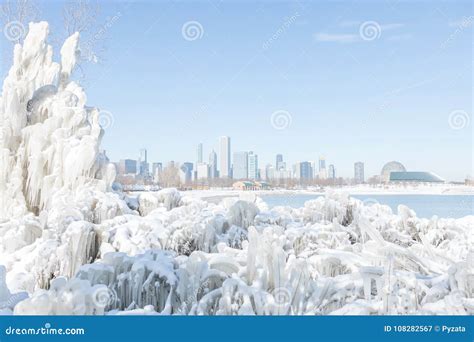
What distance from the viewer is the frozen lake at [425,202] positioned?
660 centimetres

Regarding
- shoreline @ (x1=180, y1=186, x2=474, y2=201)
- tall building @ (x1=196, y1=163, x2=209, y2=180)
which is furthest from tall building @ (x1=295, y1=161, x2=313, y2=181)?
tall building @ (x1=196, y1=163, x2=209, y2=180)

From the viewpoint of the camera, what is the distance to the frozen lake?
260 inches

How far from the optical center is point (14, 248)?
15.9 ft

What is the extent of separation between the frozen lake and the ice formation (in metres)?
0.34

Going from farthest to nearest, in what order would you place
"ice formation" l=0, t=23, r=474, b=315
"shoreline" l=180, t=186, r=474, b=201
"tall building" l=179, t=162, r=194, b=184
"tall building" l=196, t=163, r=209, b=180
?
"tall building" l=179, t=162, r=194, b=184, "shoreline" l=180, t=186, r=474, b=201, "tall building" l=196, t=163, r=209, b=180, "ice formation" l=0, t=23, r=474, b=315

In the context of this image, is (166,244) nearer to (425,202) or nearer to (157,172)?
(157,172)

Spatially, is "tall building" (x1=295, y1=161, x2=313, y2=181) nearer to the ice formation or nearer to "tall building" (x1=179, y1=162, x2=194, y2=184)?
the ice formation

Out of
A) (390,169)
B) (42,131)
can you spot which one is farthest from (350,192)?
(42,131)

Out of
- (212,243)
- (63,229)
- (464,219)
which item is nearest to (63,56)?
(63,229)

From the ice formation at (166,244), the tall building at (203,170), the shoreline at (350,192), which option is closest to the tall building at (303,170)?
the shoreline at (350,192)

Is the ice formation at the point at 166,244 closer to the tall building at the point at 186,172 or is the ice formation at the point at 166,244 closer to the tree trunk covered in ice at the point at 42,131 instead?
the tree trunk covered in ice at the point at 42,131

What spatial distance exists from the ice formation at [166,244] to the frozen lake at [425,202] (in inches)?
13.3

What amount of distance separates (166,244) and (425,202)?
461cm

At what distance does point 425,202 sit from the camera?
24.2 ft
